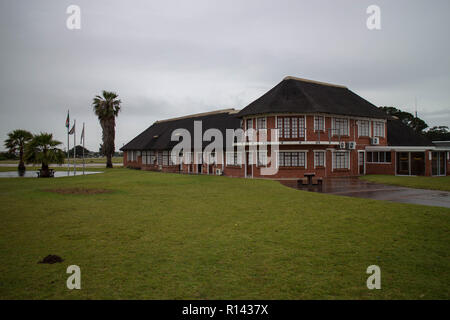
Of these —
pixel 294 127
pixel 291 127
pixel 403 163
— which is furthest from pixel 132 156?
pixel 403 163

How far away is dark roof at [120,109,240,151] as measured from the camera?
3859 cm

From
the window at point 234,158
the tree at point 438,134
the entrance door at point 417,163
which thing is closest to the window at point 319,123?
the window at point 234,158

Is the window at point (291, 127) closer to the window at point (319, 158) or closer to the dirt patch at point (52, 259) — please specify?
the window at point (319, 158)

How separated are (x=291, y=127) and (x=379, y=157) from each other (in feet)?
33.6

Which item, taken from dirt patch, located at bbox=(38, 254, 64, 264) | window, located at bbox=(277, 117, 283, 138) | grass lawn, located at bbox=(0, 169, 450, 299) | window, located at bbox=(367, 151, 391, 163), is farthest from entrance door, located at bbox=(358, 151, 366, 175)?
dirt patch, located at bbox=(38, 254, 64, 264)

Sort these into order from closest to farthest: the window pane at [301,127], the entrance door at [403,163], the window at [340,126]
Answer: the window pane at [301,127]
the window at [340,126]
the entrance door at [403,163]

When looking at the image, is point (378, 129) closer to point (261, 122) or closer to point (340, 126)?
point (340, 126)

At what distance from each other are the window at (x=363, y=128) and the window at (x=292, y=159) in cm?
751

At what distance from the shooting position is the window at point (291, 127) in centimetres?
2889

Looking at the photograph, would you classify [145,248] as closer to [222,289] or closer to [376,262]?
[222,289]

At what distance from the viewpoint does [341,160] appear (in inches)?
1219

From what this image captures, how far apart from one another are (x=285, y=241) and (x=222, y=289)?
305 centimetres
